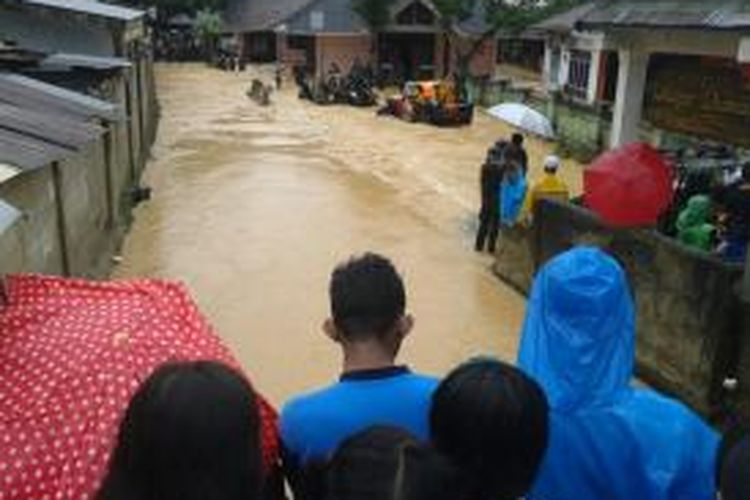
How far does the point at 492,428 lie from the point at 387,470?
42 cm

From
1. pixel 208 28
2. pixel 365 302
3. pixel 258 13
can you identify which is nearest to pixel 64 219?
pixel 365 302

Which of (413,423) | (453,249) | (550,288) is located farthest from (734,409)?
(453,249)

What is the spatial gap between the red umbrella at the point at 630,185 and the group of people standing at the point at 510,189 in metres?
2.15

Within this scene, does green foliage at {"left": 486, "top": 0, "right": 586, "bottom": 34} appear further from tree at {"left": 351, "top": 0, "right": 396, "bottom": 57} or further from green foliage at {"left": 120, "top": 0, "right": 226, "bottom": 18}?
green foliage at {"left": 120, "top": 0, "right": 226, "bottom": 18}

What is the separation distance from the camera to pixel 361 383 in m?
2.76

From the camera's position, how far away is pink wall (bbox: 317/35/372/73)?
4125 cm

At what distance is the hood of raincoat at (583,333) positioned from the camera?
118 inches

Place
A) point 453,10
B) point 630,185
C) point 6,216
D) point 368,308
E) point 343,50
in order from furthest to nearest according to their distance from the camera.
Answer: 1. point 343,50
2. point 453,10
3. point 630,185
4. point 6,216
5. point 368,308

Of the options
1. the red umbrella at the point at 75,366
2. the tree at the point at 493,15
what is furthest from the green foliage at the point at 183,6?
the red umbrella at the point at 75,366

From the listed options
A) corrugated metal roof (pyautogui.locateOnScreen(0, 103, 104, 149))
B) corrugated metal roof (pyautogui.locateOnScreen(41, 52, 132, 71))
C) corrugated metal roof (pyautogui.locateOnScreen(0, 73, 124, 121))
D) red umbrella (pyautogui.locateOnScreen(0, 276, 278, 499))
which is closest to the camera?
red umbrella (pyautogui.locateOnScreen(0, 276, 278, 499))

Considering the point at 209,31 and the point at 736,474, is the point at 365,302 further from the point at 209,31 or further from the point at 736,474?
the point at 209,31

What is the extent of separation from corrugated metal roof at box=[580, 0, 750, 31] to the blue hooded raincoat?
17.6ft

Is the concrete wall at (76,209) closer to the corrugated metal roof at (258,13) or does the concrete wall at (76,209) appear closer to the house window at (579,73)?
the house window at (579,73)

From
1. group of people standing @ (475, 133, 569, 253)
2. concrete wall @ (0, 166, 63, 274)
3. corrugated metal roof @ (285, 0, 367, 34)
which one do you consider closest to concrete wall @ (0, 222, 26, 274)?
concrete wall @ (0, 166, 63, 274)
